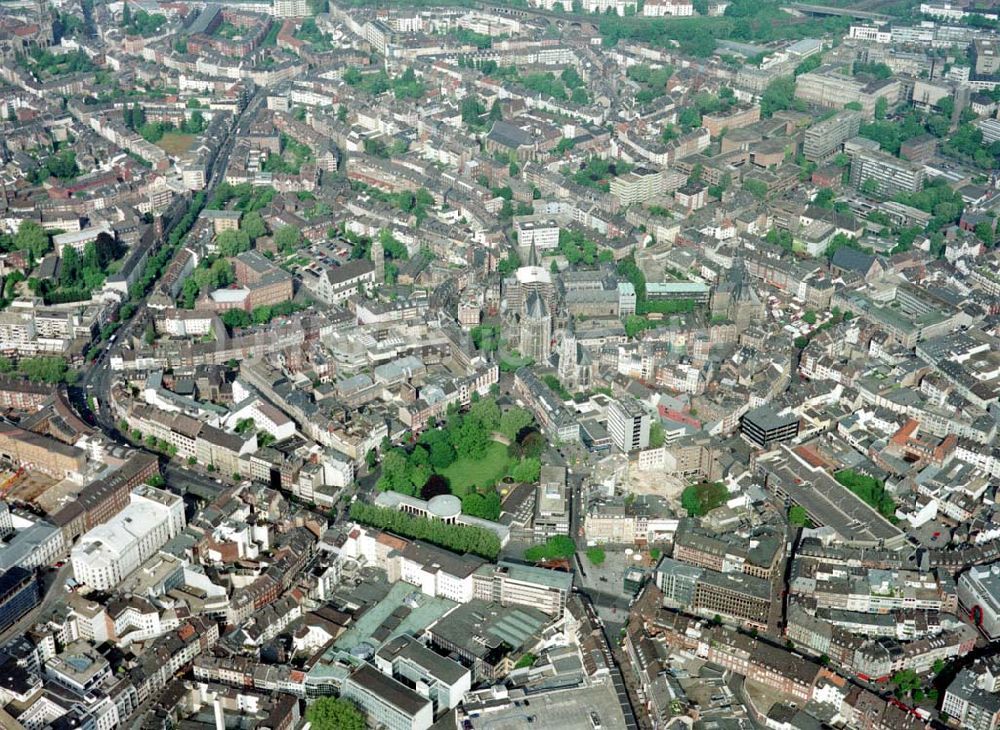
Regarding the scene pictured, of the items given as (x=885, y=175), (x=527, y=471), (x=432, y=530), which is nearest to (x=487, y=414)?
(x=527, y=471)

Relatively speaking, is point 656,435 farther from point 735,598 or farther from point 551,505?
point 735,598

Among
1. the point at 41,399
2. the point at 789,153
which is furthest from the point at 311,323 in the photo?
the point at 789,153

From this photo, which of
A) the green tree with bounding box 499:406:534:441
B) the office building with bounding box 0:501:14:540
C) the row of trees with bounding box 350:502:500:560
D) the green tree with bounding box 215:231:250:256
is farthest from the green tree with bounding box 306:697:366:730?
the green tree with bounding box 215:231:250:256

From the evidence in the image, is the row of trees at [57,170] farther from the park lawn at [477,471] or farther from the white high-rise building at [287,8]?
the park lawn at [477,471]

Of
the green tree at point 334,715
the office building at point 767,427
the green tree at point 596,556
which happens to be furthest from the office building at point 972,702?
the green tree at point 334,715

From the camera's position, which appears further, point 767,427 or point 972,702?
point 767,427
